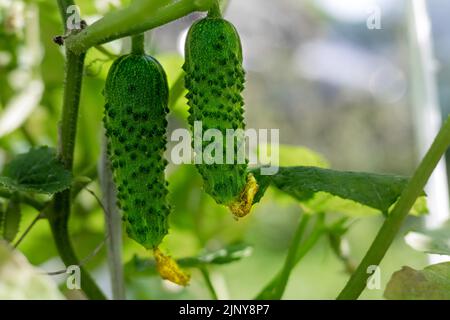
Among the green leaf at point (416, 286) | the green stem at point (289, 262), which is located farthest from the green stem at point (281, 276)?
the green leaf at point (416, 286)

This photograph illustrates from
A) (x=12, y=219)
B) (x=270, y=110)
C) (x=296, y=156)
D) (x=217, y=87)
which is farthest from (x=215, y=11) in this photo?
(x=270, y=110)

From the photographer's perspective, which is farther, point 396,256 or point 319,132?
point 319,132

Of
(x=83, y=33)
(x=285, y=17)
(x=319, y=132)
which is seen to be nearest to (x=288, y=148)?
(x=83, y=33)

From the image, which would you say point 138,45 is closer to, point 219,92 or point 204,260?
point 219,92

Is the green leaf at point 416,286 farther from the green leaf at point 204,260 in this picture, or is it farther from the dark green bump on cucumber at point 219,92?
the green leaf at point 204,260

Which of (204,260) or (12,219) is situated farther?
(204,260)
